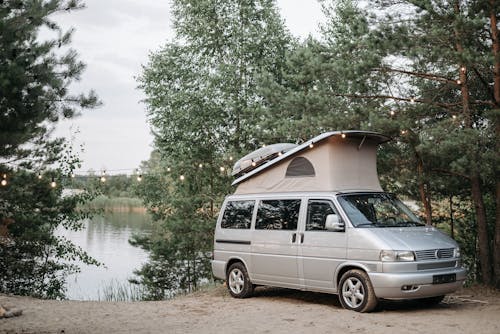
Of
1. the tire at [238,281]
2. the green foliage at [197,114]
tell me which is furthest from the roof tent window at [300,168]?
the green foliage at [197,114]

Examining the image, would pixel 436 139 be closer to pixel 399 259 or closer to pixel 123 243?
pixel 399 259

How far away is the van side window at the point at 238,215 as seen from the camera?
10.7m

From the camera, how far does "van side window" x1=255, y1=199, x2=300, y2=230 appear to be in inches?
389

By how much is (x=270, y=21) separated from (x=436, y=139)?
13.1m

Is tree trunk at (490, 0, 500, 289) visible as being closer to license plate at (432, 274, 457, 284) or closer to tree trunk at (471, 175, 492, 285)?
tree trunk at (471, 175, 492, 285)

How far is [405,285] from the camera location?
825cm

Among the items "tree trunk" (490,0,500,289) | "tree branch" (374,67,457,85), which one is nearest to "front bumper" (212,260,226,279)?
"tree branch" (374,67,457,85)

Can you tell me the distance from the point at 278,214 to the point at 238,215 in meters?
1.07

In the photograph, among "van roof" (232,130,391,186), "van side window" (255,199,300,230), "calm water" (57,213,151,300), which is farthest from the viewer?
"calm water" (57,213,151,300)

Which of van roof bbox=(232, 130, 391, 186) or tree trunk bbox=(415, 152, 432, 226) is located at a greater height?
van roof bbox=(232, 130, 391, 186)

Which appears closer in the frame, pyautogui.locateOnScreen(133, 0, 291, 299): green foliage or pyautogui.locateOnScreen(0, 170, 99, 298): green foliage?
pyautogui.locateOnScreen(0, 170, 99, 298): green foliage

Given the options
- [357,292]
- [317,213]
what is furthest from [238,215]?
[357,292]

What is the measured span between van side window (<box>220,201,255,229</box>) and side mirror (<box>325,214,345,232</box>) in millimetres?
2017

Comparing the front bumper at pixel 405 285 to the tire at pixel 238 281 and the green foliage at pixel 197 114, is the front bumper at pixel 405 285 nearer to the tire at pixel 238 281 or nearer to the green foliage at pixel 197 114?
the tire at pixel 238 281
